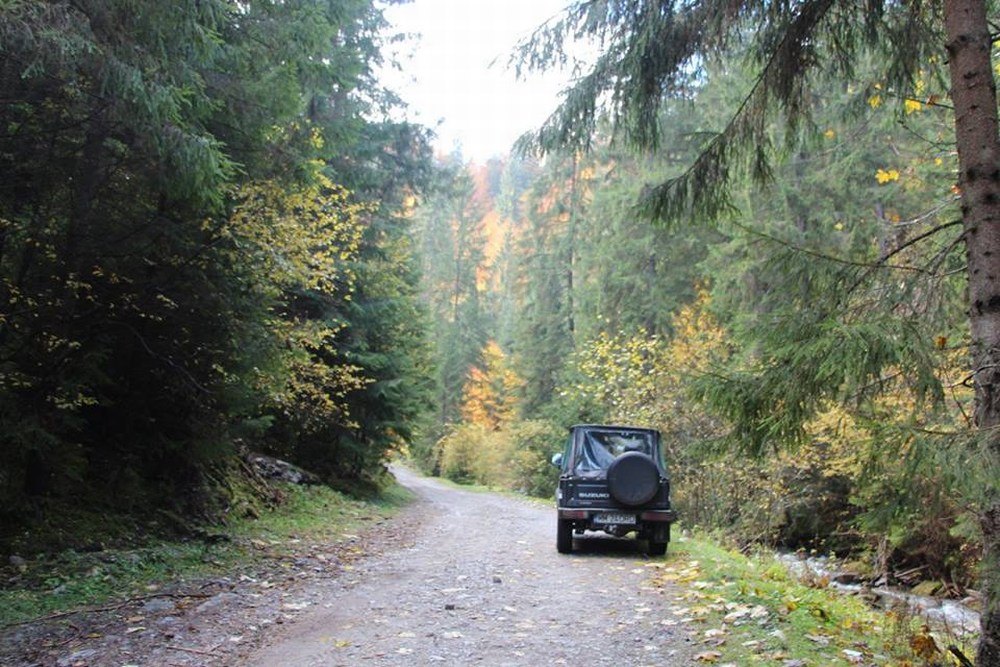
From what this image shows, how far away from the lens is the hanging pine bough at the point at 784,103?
4125mm

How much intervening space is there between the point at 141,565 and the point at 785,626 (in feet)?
22.1

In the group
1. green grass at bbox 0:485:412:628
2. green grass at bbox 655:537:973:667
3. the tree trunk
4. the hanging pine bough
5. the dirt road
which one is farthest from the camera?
green grass at bbox 0:485:412:628

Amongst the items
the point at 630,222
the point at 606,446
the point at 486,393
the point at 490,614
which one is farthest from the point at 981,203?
the point at 486,393

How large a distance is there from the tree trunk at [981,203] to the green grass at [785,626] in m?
1.00

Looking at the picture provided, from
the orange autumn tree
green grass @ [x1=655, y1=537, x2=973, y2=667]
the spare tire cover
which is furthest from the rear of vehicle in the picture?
the orange autumn tree

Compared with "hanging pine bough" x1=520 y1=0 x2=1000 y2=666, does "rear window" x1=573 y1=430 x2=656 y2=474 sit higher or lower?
lower

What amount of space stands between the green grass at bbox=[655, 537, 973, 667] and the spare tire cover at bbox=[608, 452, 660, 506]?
70.5 inches

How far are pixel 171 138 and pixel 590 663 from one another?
5876mm

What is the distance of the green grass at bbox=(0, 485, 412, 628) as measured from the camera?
6141 millimetres

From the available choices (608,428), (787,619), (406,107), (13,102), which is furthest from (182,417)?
(406,107)

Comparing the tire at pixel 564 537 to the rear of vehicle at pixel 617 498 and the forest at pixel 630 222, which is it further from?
the forest at pixel 630 222

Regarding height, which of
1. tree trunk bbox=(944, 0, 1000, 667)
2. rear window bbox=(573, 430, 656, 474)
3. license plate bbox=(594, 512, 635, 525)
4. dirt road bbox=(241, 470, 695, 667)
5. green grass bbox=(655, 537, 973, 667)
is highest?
tree trunk bbox=(944, 0, 1000, 667)

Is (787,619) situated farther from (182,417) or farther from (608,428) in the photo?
(182,417)

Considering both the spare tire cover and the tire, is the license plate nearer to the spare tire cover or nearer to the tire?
the spare tire cover
